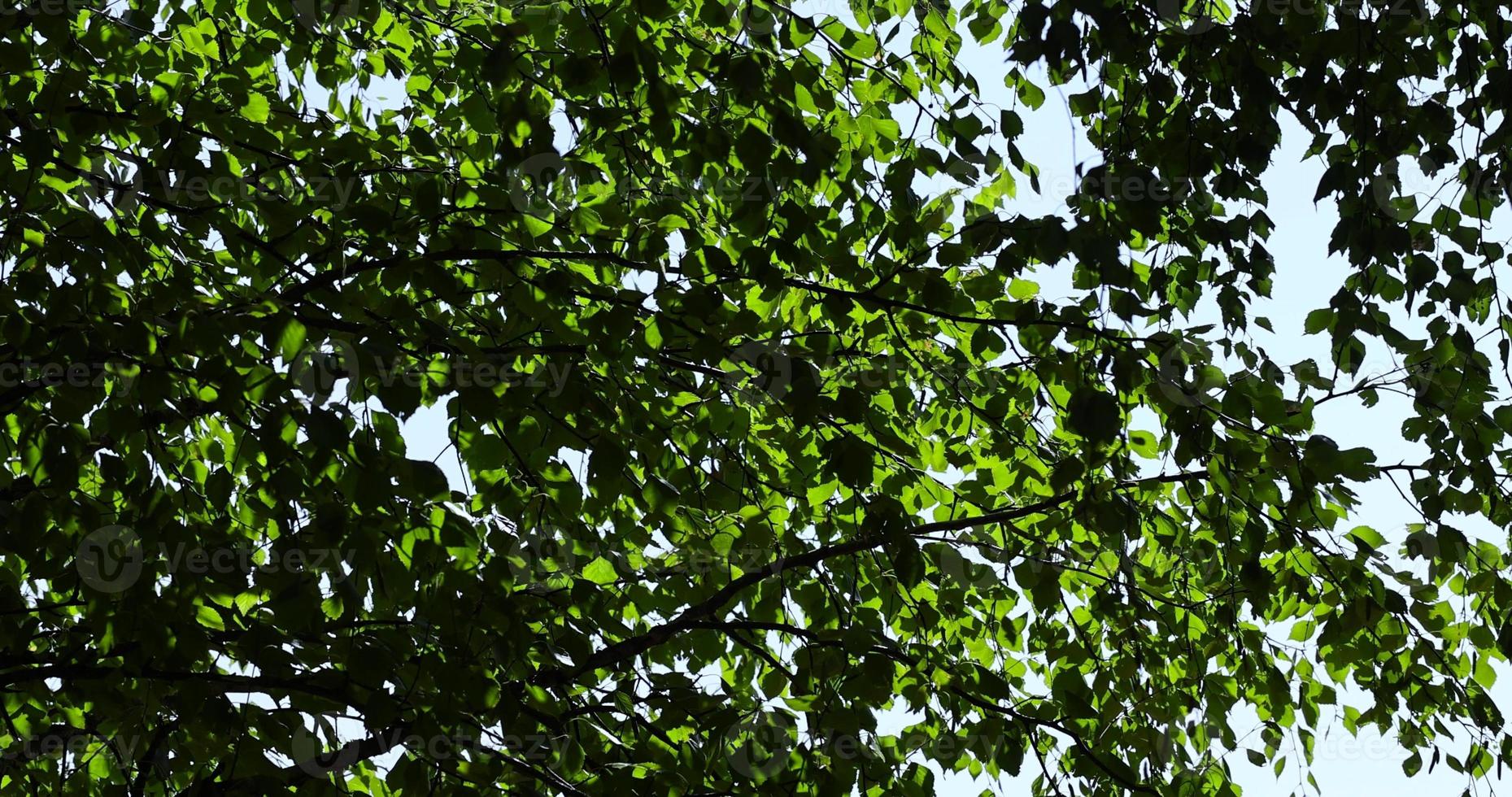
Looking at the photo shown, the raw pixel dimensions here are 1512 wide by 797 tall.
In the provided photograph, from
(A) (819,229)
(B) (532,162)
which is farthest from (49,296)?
(A) (819,229)

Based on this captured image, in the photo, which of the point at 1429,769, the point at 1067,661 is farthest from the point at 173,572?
the point at 1429,769

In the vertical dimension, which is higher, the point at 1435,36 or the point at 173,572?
the point at 1435,36

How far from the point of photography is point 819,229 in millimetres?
3100

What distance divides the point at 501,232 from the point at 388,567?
1.02 m

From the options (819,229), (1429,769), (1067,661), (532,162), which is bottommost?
(1429,769)

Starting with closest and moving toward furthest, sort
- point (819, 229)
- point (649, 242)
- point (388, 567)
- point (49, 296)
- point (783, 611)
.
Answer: point (388, 567)
point (49, 296)
point (649, 242)
point (819, 229)
point (783, 611)

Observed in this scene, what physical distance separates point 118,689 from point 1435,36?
3150 millimetres

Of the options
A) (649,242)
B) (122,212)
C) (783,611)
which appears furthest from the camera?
(783,611)

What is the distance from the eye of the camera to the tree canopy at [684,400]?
2.09 m

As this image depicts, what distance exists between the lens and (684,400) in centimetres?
378

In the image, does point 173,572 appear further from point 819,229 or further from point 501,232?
point 819,229

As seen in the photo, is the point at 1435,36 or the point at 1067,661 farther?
the point at 1067,661

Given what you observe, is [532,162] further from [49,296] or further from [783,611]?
[783,611]

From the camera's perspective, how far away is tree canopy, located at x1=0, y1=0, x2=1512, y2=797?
2092mm
